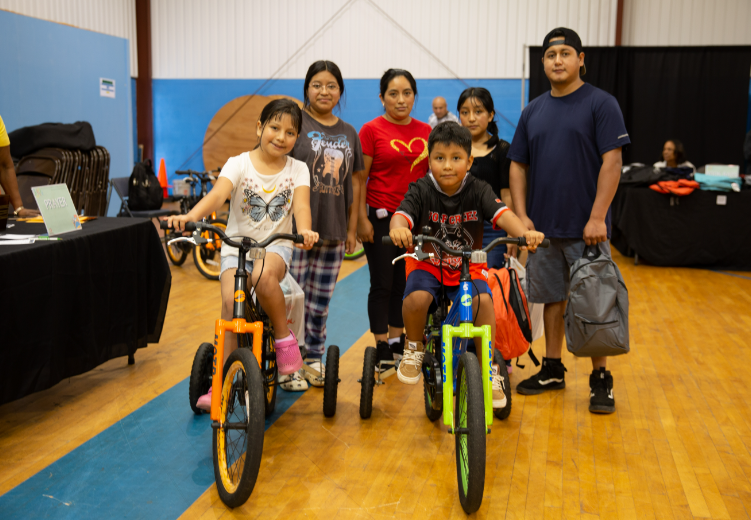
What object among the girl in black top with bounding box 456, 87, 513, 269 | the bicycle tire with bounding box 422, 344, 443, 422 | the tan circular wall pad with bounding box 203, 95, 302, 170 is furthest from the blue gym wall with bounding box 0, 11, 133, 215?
the bicycle tire with bounding box 422, 344, 443, 422

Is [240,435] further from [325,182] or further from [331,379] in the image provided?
[325,182]

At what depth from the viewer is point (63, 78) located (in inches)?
285

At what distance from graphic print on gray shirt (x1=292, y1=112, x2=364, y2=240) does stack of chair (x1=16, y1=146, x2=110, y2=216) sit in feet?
9.13

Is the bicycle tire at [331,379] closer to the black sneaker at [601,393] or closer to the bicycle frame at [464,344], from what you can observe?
the bicycle frame at [464,344]

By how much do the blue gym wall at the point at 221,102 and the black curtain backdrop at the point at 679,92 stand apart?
0.60 meters

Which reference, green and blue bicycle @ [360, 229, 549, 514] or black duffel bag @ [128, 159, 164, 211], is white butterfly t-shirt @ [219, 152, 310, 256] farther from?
black duffel bag @ [128, 159, 164, 211]

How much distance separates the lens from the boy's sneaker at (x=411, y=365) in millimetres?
2383

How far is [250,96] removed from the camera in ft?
33.6

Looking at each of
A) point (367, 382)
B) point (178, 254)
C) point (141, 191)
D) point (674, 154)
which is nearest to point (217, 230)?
point (367, 382)

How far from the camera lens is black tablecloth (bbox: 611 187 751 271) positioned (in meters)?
6.46

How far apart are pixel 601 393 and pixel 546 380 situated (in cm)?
29

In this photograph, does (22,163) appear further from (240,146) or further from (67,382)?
(240,146)

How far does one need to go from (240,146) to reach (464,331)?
8923 mm

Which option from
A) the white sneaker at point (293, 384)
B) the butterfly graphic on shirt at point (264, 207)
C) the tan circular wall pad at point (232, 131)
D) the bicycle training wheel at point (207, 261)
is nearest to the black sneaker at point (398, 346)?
the white sneaker at point (293, 384)
